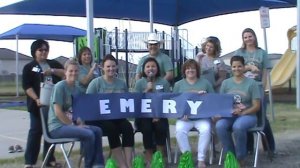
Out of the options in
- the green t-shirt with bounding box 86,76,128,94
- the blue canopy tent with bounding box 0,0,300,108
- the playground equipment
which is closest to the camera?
the green t-shirt with bounding box 86,76,128,94

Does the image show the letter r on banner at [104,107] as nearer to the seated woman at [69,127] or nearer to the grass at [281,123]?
the seated woman at [69,127]

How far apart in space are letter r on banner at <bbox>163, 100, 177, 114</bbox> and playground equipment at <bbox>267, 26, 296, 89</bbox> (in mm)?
14290

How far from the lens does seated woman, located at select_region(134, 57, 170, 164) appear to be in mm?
7785

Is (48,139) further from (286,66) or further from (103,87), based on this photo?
(286,66)

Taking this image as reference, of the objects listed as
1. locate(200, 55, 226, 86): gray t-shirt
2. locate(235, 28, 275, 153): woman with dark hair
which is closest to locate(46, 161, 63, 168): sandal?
locate(200, 55, 226, 86): gray t-shirt

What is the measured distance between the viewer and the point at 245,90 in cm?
769

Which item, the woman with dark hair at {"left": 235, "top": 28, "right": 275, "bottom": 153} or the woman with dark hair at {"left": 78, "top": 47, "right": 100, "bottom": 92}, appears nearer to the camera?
the woman with dark hair at {"left": 78, "top": 47, "right": 100, "bottom": 92}

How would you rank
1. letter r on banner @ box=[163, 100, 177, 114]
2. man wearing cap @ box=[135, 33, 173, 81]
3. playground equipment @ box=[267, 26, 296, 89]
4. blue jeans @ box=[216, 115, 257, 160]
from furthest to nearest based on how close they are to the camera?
playground equipment @ box=[267, 26, 296, 89]
man wearing cap @ box=[135, 33, 173, 81]
letter r on banner @ box=[163, 100, 177, 114]
blue jeans @ box=[216, 115, 257, 160]

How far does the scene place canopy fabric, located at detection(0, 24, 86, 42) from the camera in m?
30.1

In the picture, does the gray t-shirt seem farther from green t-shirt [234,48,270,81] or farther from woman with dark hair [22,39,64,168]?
woman with dark hair [22,39,64,168]

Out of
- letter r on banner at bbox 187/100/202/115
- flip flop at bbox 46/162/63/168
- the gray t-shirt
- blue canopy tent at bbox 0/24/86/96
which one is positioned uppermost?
blue canopy tent at bbox 0/24/86/96

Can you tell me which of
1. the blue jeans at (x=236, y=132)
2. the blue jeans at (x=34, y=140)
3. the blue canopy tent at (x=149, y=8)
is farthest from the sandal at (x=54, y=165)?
the blue canopy tent at (x=149, y=8)

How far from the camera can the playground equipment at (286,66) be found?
21688 mm

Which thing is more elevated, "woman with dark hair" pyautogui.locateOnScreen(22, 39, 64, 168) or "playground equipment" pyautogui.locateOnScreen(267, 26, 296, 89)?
"playground equipment" pyautogui.locateOnScreen(267, 26, 296, 89)
